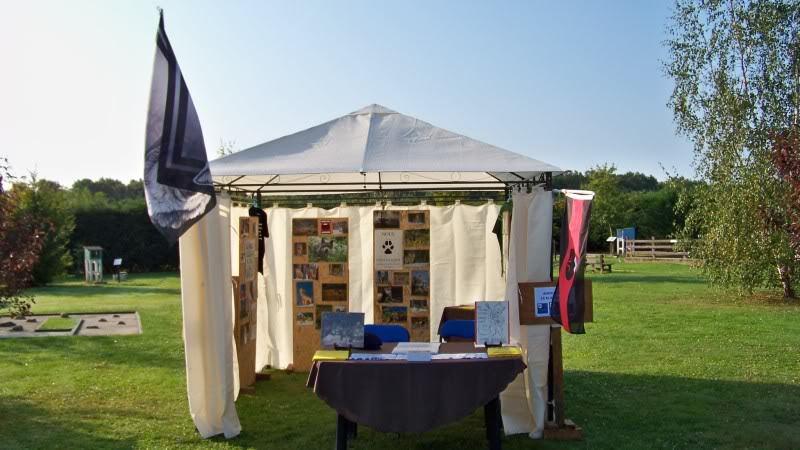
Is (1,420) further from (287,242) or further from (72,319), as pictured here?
(72,319)

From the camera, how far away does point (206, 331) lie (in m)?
6.16

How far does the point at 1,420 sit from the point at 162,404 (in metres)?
1.39

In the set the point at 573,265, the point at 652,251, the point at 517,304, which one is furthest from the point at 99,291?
the point at 652,251

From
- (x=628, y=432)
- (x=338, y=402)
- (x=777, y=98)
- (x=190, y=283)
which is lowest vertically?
(x=628, y=432)

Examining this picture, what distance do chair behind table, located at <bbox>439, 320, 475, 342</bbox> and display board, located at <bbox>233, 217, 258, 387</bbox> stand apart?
6.94ft

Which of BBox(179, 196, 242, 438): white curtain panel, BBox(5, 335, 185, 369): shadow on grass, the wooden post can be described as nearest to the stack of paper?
the wooden post

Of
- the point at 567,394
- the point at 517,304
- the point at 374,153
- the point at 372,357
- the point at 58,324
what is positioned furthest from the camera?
the point at 58,324

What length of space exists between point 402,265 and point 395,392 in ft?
11.3

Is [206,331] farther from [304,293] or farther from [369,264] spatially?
[369,264]

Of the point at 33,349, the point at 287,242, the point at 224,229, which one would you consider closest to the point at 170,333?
the point at 33,349

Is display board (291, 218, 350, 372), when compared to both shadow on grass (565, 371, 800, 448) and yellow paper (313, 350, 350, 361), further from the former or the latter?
yellow paper (313, 350, 350, 361)

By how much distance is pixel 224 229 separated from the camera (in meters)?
6.60

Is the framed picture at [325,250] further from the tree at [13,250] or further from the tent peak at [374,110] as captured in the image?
the tree at [13,250]

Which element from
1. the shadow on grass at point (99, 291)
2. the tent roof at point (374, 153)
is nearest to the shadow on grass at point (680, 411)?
the tent roof at point (374, 153)
